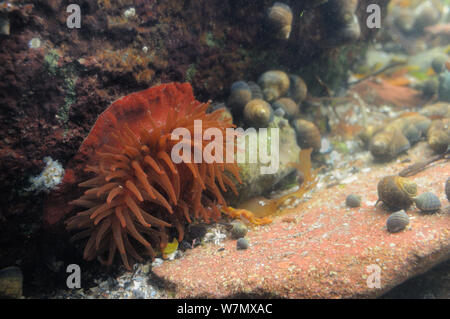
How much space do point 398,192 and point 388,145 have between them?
5.44 ft

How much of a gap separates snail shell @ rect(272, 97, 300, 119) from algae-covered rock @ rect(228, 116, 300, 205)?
0.92 ft

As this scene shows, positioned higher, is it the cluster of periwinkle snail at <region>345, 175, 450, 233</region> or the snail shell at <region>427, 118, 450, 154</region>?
the snail shell at <region>427, 118, 450, 154</region>

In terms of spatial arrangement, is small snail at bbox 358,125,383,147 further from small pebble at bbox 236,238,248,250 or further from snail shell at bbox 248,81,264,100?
small pebble at bbox 236,238,248,250

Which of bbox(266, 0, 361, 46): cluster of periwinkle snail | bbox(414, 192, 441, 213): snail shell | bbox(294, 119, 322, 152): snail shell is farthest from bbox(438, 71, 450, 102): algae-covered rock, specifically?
bbox(414, 192, 441, 213): snail shell

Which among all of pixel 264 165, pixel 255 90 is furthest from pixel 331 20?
pixel 264 165

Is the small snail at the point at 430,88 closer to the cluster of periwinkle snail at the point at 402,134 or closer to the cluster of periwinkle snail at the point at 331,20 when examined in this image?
the cluster of periwinkle snail at the point at 402,134

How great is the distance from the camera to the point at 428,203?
265 cm

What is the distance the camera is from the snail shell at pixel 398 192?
2824mm

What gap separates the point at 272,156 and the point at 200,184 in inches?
47.8

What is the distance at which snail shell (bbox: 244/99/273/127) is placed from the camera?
3.59 metres

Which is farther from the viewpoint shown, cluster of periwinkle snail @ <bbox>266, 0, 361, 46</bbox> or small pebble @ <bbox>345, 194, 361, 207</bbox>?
cluster of periwinkle snail @ <bbox>266, 0, 361, 46</bbox>

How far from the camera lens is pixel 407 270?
7.27ft
